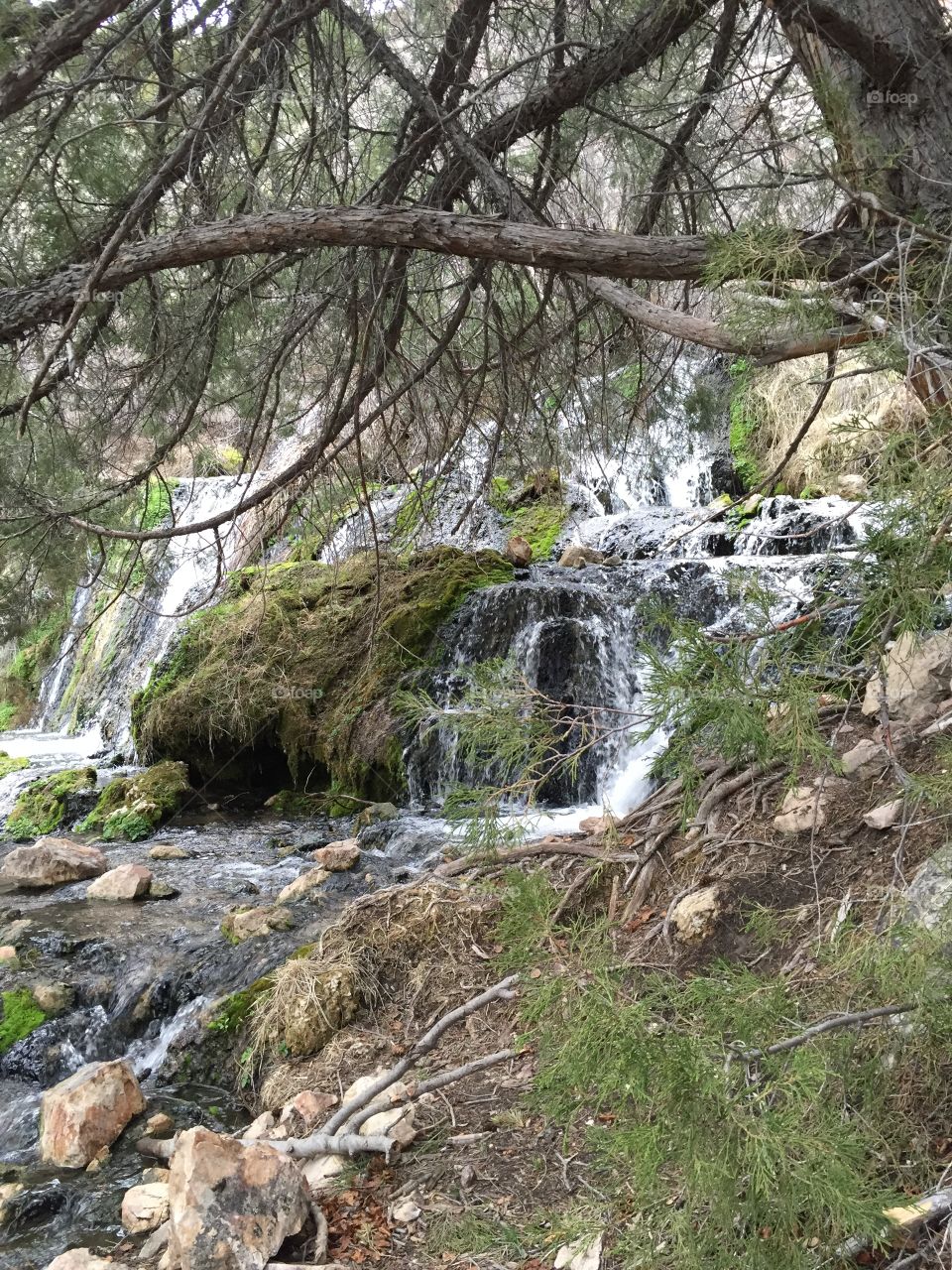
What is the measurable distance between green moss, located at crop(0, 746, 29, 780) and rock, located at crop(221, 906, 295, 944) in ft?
18.7

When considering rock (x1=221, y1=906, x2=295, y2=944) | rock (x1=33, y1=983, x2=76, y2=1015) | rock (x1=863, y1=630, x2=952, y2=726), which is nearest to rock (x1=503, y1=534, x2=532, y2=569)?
rock (x1=221, y1=906, x2=295, y2=944)

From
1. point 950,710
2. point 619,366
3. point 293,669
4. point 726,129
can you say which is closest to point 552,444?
point 619,366

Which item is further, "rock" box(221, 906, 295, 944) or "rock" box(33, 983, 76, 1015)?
"rock" box(221, 906, 295, 944)

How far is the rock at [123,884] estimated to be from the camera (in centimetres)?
607

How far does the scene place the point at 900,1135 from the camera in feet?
6.10

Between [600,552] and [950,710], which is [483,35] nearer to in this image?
[950,710]

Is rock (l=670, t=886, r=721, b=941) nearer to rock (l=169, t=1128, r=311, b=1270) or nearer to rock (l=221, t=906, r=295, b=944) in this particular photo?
rock (l=169, t=1128, r=311, b=1270)

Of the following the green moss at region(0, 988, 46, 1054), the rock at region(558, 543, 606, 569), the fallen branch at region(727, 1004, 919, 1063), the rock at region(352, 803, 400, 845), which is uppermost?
the rock at region(558, 543, 606, 569)

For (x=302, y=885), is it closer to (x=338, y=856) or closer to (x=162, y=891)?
(x=338, y=856)

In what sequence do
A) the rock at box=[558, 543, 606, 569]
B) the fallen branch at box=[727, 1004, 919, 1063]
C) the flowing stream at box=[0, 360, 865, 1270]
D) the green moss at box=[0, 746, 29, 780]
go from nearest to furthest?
1. the fallen branch at box=[727, 1004, 919, 1063]
2. the flowing stream at box=[0, 360, 865, 1270]
3. the rock at box=[558, 543, 606, 569]
4. the green moss at box=[0, 746, 29, 780]

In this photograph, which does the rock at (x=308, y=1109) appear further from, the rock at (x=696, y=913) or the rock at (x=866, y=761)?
the rock at (x=866, y=761)

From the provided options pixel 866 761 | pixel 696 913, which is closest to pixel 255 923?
pixel 696 913

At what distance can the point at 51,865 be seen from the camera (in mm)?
6566

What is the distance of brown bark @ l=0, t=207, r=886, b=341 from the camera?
8.30 ft
